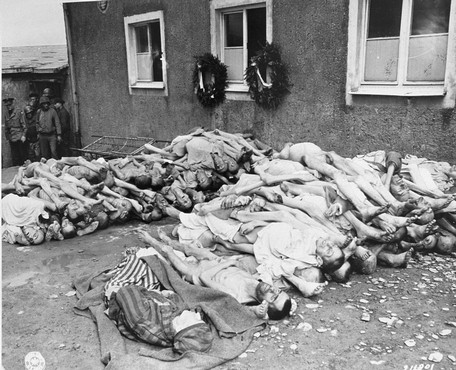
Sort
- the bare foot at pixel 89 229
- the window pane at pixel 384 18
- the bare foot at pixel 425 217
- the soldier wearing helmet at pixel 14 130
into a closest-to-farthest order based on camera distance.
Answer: the bare foot at pixel 425 217
the bare foot at pixel 89 229
the window pane at pixel 384 18
the soldier wearing helmet at pixel 14 130

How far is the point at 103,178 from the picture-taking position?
314 inches

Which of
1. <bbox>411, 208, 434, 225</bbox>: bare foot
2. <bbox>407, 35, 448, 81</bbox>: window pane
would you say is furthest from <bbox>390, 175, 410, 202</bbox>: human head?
<bbox>407, 35, 448, 81</bbox>: window pane

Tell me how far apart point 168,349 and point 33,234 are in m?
3.65

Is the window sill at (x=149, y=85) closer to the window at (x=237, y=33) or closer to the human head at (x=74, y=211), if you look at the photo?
the window at (x=237, y=33)

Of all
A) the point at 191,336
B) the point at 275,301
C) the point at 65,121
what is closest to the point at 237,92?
the point at 65,121

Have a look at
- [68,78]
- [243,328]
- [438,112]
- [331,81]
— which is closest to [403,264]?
[243,328]

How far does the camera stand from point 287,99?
9.03 m

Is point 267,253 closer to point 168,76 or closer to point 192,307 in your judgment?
point 192,307

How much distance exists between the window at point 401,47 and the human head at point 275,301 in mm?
4240

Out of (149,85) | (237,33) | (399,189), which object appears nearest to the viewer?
(399,189)

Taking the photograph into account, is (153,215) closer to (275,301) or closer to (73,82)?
(275,301)

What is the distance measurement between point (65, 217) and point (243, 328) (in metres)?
3.86

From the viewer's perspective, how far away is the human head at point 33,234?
21.6 ft

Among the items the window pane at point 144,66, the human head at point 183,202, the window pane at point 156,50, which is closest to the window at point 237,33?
the window pane at point 156,50
